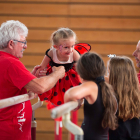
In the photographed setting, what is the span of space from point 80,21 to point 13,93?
2722mm

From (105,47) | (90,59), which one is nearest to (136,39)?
(105,47)

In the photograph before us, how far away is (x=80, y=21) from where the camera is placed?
12.8 feet

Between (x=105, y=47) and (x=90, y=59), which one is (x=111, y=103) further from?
(x=105, y=47)

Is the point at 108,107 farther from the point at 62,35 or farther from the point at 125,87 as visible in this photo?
the point at 62,35

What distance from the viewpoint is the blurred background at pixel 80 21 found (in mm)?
3861

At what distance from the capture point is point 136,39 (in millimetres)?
3967

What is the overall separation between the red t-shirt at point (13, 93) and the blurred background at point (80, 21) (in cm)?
246

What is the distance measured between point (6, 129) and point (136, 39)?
128 inches

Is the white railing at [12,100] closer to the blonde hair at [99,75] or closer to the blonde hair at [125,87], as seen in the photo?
the blonde hair at [99,75]

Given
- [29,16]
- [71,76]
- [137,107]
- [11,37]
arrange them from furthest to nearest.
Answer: [29,16] → [71,76] → [11,37] → [137,107]

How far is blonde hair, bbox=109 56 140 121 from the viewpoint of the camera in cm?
128

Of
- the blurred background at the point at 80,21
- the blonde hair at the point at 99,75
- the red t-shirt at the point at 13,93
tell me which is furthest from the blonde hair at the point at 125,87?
the blurred background at the point at 80,21

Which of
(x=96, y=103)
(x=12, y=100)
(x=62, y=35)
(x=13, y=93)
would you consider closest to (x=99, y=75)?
(x=96, y=103)

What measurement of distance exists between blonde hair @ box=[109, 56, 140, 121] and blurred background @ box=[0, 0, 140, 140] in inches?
103
